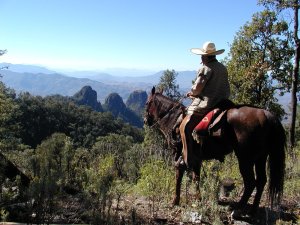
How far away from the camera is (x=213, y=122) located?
7.42 m

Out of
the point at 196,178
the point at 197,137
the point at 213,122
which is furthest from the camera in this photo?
the point at 196,178

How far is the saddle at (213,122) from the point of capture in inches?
288

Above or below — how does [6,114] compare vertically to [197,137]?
below

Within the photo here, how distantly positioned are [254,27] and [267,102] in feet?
14.8

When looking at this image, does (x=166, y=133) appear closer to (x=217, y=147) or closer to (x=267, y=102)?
(x=217, y=147)

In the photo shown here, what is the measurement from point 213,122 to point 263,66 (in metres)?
15.8

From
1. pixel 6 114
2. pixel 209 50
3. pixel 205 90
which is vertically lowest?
pixel 6 114

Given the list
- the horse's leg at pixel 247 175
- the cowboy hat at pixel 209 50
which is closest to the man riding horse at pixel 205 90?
the cowboy hat at pixel 209 50

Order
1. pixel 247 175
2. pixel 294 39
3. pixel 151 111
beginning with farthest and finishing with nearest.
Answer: pixel 294 39
pixel 151 111
pixel 247 175

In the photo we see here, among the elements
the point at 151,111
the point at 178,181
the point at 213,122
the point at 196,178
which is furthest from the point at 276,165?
the point at 151,111

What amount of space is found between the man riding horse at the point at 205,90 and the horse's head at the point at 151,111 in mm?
1841

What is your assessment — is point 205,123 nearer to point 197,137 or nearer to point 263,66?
point 197,137

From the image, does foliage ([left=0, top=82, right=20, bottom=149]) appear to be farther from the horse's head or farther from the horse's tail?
the horse's tail

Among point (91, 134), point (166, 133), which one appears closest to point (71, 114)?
point (91, 134)
